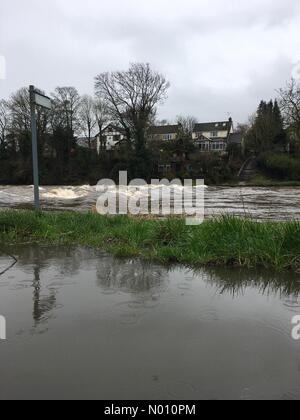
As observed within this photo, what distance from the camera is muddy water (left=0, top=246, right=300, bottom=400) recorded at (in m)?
2.82

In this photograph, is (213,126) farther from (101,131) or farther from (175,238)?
(175,238)

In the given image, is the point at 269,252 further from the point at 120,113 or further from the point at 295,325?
the point at 120,113

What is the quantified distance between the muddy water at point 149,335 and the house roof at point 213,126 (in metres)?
89.0

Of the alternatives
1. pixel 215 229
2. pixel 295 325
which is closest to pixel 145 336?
pixel 295 325

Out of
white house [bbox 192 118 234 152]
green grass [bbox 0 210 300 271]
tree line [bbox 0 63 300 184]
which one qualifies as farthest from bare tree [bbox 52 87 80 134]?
green grass [bbox 0 210 300 271]

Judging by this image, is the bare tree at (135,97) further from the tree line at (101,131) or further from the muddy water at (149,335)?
the muddy water at (149,335)

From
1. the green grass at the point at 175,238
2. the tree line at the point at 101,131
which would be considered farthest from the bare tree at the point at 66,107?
the green grass at the point at 175,238

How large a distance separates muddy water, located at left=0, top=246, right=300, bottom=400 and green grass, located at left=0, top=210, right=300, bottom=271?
1.66 feet

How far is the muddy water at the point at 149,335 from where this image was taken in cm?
282

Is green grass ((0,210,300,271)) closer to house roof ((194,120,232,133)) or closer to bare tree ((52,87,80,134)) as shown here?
bare tree ((52,87,80,134))

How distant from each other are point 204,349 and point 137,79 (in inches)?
2460

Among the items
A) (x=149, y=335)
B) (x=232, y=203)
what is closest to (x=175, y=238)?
(x=149, y=335)

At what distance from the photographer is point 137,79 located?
6200cm
